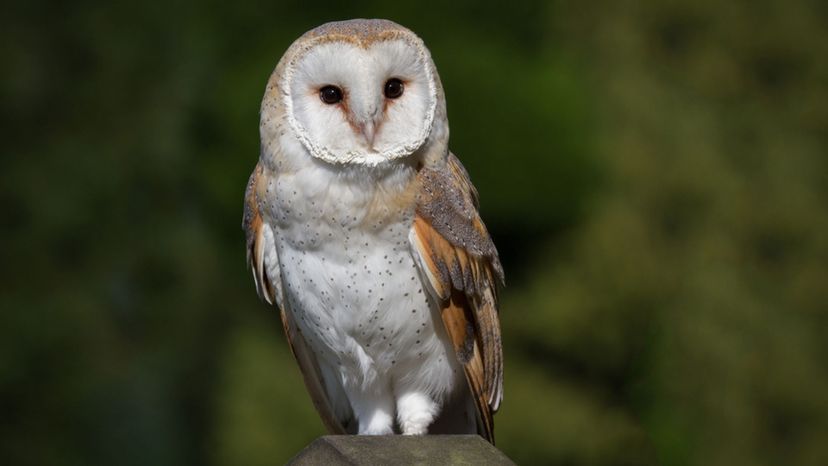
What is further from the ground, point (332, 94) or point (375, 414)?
point (332, 94)

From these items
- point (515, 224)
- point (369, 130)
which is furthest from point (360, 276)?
point (515, 224)

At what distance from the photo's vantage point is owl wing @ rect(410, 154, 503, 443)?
132 inches

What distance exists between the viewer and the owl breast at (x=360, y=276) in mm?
3305

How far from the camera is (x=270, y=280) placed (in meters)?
3.62

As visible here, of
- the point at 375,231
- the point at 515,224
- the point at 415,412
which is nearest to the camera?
the point at 375,231

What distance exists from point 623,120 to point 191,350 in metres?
3.85

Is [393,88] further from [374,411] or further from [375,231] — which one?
[374,411]

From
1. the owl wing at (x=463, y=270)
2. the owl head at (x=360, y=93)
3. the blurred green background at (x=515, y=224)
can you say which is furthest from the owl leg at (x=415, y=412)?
the blurred green background at (x=515, y=224)

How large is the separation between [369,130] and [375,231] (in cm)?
27

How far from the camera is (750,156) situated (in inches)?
402

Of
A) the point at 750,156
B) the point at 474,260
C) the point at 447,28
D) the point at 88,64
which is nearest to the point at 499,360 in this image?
the point at 474,260

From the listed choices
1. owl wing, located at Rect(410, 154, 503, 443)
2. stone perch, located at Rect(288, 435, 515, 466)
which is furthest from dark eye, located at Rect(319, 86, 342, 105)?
stone perch, located at Rect(288, 435, 515, 466)

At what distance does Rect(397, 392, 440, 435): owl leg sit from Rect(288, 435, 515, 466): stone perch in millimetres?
881

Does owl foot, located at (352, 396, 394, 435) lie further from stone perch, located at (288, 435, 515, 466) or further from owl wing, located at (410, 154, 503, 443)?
stone perch, located at (288, 435, 515, 466)
